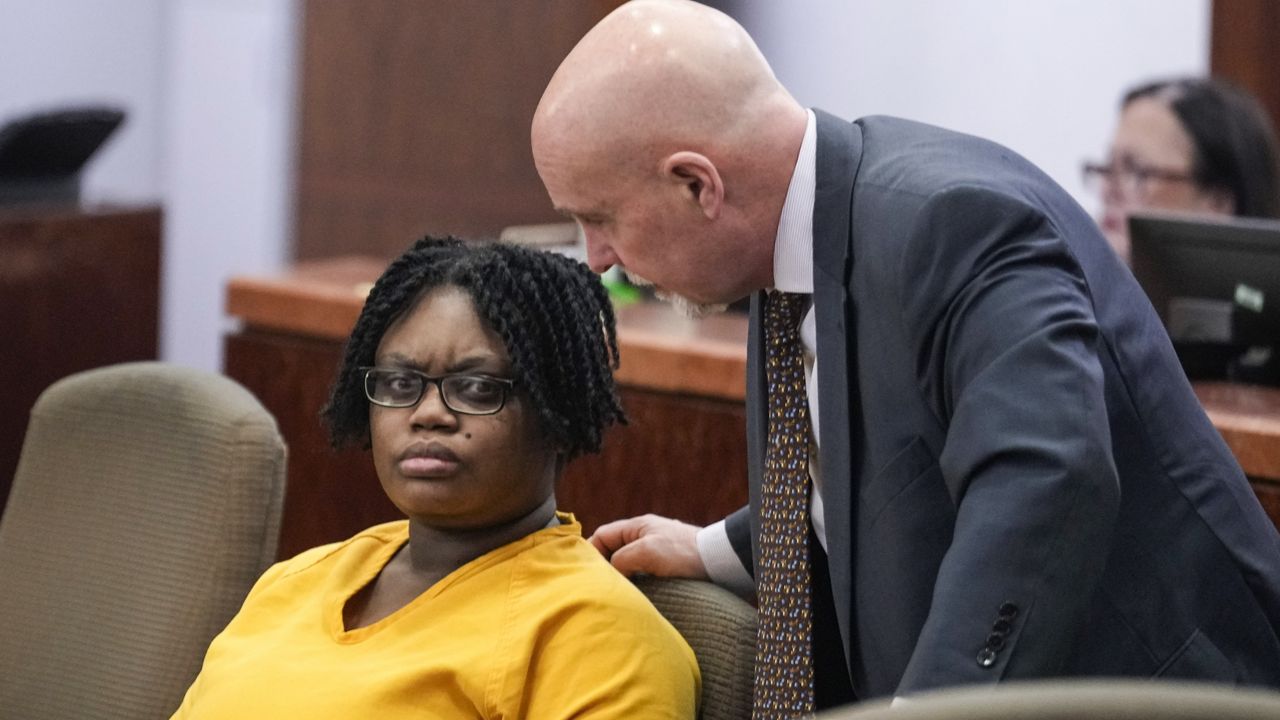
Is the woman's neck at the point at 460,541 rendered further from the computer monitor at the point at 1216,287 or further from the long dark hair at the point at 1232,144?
the long dark hair at the point at 1232,144

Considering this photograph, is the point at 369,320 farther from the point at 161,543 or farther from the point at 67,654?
the point at 67,654

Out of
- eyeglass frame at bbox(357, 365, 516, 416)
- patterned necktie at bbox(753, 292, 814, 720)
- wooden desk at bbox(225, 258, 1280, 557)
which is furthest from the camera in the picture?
wooden desk at bbox(225, 258, 1280, 557)

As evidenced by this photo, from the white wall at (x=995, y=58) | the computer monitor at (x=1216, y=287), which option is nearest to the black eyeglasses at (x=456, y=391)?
the computer monitor at (x=1216, y=287)

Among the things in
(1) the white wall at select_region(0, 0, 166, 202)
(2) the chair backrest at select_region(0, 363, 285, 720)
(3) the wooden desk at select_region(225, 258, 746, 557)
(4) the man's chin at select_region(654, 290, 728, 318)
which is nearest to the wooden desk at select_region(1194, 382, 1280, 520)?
(3) the wooden desk at select_region(225, 258, 746, 557)

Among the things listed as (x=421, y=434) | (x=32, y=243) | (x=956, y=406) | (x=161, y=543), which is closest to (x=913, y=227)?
(x=956, y=406)

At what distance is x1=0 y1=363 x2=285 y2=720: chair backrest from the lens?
2018 mm

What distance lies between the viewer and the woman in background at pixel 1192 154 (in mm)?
3645

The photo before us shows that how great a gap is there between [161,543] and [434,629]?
565 millimetres

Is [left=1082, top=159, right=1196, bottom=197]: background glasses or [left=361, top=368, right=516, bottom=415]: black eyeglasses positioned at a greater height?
[left=361, top=368, right=516, bottom=415]: black eyeglasses

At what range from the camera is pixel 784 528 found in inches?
63.2

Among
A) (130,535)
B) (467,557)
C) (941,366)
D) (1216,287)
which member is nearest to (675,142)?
(941,366)

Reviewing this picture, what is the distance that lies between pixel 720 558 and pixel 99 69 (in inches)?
178

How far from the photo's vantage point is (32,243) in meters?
3.85

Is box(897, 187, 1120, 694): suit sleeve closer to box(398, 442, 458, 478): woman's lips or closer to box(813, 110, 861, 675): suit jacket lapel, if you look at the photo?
box(813, 110, 861, 675): suit jacket lapel
